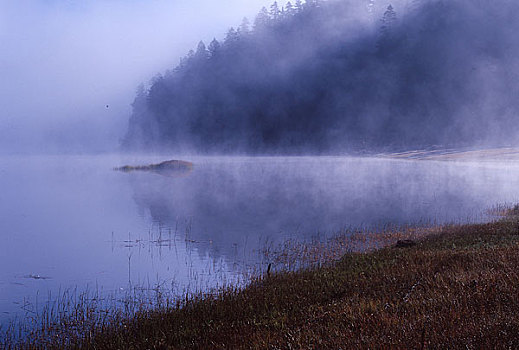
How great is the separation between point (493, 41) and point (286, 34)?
264ft

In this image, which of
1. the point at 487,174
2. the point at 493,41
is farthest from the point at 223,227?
the point at 493,41

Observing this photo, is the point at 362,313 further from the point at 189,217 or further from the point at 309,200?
the point at 309,200

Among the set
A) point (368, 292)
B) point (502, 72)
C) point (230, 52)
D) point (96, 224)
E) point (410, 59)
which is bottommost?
point (96, 224)

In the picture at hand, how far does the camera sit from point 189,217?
38.6m

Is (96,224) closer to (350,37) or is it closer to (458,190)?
(458,190)

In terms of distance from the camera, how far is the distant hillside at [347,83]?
421 ft

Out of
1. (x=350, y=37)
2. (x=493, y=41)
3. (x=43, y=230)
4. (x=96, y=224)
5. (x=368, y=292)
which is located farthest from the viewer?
(x=350, y=37)

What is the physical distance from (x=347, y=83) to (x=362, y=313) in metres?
153

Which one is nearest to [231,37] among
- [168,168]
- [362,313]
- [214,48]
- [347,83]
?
[214,48]

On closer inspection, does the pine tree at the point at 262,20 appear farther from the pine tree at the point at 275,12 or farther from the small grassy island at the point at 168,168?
the small grassy island at the point at 168,168

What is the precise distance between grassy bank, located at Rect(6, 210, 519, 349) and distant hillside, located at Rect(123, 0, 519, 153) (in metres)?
108

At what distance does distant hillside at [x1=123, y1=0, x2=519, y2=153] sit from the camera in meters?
128

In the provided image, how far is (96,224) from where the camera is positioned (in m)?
36.6

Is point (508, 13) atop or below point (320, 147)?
atop
